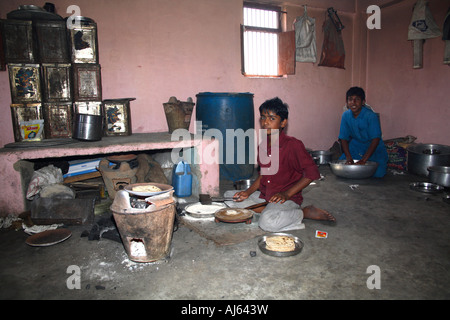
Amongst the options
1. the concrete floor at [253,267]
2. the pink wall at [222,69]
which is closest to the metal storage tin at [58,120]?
the pink wall at [222,69]

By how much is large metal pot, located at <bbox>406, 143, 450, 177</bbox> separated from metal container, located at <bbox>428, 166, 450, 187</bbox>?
418 mm

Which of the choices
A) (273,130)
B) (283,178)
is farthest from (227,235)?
(273,130)

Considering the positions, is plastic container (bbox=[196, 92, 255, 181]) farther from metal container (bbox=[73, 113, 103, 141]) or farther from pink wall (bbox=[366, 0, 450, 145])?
pink wall (bbox=[366, 0, 450, 145])

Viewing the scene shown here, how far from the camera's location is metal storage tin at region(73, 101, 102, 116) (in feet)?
14.7

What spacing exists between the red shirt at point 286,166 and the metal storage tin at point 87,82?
9.26 ft

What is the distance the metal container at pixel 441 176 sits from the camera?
4.36 meters

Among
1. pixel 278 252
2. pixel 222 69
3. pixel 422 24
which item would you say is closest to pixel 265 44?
pixel 222 69

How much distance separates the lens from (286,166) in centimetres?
309

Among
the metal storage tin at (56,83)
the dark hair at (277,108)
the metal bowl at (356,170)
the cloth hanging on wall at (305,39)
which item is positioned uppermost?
the cloth hanging on wall at (305,39)

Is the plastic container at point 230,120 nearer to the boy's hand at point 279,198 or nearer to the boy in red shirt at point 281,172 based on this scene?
the boy in red shirt at point 281,172

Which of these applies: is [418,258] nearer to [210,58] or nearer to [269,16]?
[210,58]

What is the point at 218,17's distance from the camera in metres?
5.65

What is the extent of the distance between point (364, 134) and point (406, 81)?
7.66 ft

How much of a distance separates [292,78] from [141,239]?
17.3 feet
